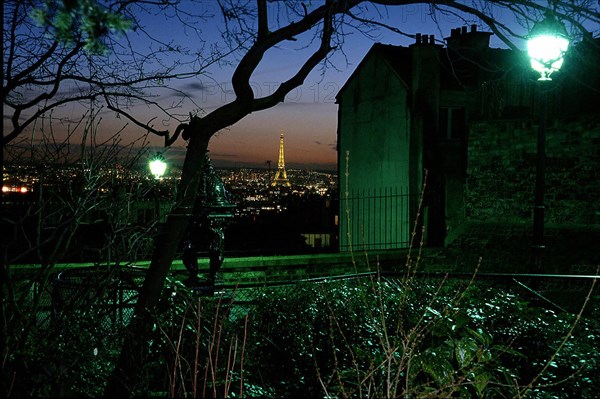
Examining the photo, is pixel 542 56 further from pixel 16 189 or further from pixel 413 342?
pixel 16 189

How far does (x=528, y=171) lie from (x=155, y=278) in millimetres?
12515

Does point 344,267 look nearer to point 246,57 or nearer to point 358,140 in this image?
point 246,57

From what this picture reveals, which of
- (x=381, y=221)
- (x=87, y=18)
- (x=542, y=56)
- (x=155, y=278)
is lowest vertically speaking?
(x=381, y=221)

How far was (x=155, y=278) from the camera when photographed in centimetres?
516

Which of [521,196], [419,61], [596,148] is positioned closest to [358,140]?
[419,61]

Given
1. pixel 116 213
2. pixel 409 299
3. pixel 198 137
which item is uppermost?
pixel 198 137

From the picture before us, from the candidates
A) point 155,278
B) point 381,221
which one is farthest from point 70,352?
point 381,221

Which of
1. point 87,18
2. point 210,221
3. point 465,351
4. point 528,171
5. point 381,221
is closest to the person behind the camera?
point 87,18

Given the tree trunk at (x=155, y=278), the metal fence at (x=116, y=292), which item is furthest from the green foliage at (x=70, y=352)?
the tree trunk at (x=155, y=278)

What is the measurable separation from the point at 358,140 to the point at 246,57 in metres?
18.8

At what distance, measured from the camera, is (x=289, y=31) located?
224 inches

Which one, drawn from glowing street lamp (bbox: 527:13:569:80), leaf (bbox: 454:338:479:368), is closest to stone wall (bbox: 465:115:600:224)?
glowing street lamp (bbox: 527:13:569:80)

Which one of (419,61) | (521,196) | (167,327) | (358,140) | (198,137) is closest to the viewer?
(167,327)

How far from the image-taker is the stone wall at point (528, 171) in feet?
45.2
